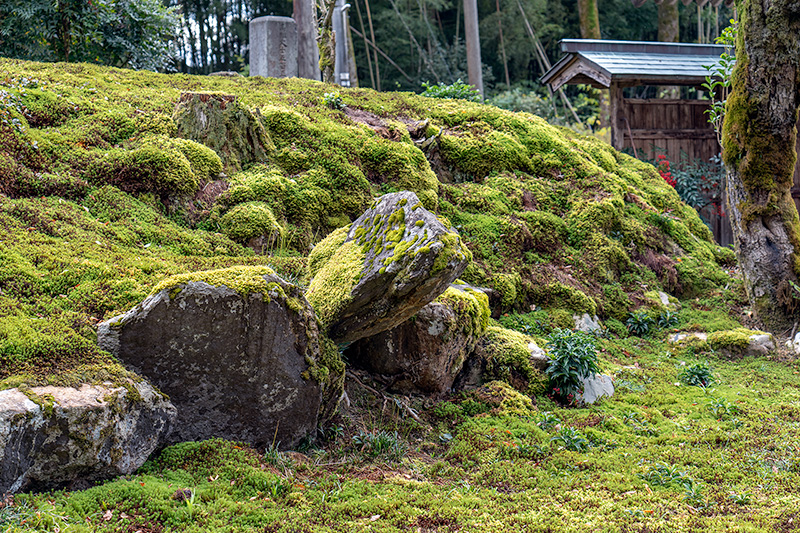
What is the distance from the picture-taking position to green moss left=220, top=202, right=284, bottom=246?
20.5 feet

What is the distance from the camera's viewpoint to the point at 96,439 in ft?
11.1

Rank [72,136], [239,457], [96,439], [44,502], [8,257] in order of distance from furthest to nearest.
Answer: [72,136], [8,257], [239,457], [96,439], [44,502]

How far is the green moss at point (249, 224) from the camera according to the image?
20.5 feet

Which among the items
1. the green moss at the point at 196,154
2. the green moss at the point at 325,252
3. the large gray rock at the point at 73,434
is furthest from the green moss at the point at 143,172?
the large gray rock at the point at 73,434

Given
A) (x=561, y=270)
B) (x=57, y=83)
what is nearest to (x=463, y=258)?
(x=561, y=270)

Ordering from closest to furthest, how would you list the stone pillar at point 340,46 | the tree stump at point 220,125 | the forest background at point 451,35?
the tree stump at point 220,125 < the stone pillar at point 340,46 < the forest background at point 451,35

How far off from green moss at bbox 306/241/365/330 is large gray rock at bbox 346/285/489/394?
71 cm

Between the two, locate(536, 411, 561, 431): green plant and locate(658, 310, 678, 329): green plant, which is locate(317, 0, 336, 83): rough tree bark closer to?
locate(658, 310, 678, 329): green plant

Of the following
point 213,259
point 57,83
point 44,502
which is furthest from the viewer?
point 57,83

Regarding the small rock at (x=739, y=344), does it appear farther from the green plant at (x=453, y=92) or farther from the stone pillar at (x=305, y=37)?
the stone pillar at (x=305, y=37)

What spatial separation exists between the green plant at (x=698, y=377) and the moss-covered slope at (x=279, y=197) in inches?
61.4

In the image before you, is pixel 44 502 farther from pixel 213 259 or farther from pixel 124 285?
pixel 213 259

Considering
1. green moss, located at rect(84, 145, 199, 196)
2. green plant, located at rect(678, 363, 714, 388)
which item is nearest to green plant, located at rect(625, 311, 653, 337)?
green plant, located at rect(678, 363, 714, 388)

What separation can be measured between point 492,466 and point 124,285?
2942 millimetres
